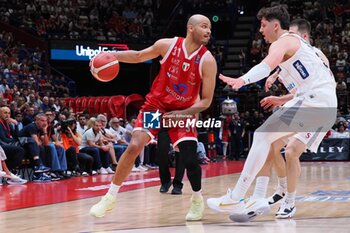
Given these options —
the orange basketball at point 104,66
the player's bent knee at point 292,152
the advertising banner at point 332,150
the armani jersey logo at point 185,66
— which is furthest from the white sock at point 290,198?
the advertising banner at point 332,150

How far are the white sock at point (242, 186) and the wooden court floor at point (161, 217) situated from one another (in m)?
0.25

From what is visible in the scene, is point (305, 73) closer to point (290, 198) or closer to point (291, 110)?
point (291, 110)

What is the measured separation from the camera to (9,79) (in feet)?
60.6

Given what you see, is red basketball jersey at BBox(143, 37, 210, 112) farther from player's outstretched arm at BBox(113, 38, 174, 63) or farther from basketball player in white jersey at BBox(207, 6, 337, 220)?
basketball player in white jersey at BBox(207, 6, 337, 220)

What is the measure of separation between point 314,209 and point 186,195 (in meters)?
2.29

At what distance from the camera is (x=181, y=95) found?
614cm

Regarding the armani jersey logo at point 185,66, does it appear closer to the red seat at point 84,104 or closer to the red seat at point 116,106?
the red seat at point 116,106

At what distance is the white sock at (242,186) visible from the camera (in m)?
5.52

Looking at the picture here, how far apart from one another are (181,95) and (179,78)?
6.3 inches

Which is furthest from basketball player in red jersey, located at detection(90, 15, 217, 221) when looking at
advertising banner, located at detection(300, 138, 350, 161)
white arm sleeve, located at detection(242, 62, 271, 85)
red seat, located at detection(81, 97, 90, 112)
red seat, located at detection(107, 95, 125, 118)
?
red seat, located at detection(81, 97, 90, 112)

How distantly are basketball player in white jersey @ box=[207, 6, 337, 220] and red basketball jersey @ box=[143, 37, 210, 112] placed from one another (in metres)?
0.71

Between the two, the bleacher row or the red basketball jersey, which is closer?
the red basketball jersey

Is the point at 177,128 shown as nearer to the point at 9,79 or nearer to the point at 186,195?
the point at 186,195

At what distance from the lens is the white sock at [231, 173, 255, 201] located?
18.1 feet
